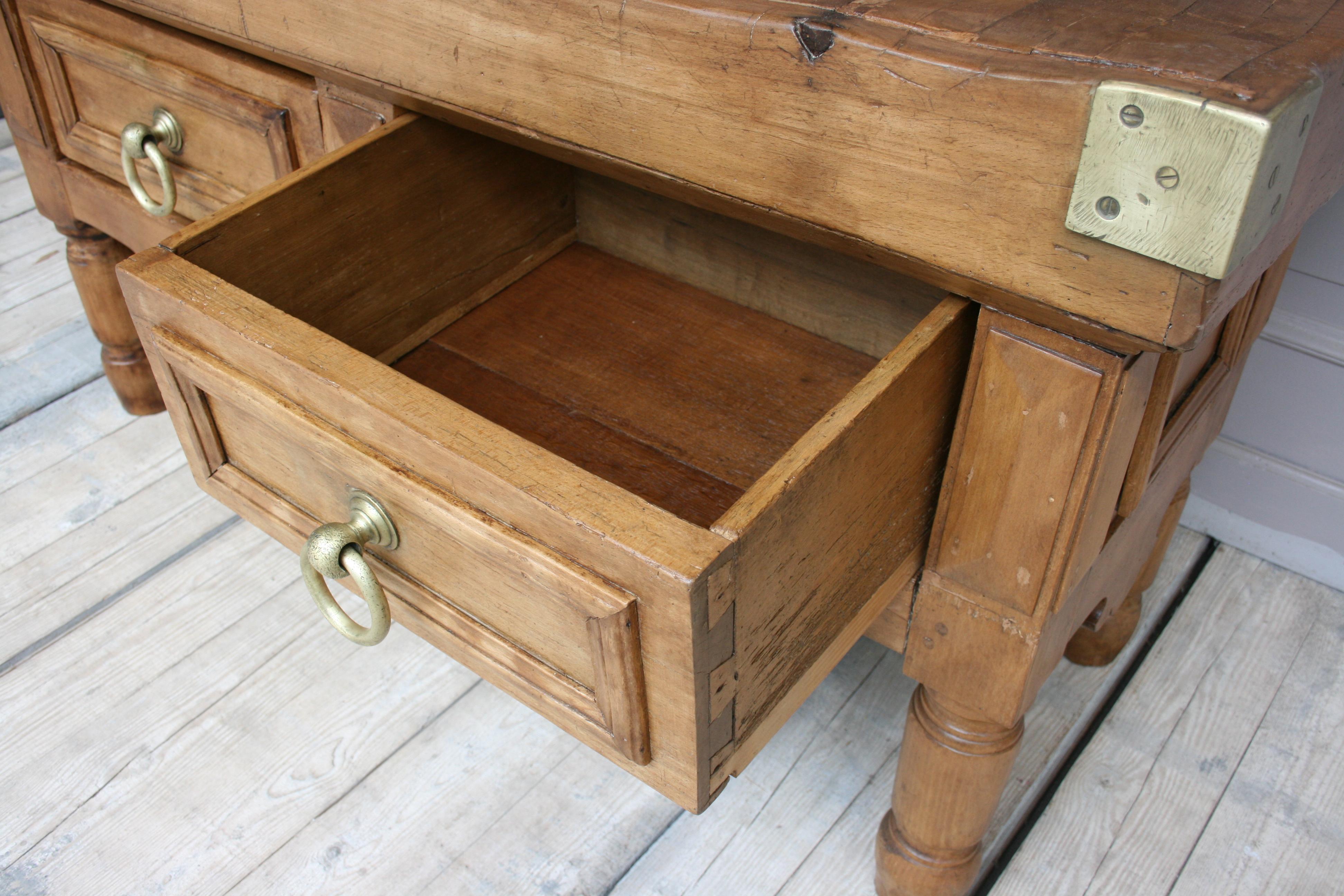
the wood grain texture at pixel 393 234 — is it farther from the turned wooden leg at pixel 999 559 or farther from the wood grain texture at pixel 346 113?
the turned wooden leg at pixel 999 559

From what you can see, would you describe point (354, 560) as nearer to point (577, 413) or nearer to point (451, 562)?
point (451, 562)

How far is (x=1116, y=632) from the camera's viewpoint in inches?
38.0

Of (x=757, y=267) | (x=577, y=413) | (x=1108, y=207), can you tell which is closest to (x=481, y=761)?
(x=577, y=413)

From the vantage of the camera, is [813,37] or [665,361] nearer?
[813,37]

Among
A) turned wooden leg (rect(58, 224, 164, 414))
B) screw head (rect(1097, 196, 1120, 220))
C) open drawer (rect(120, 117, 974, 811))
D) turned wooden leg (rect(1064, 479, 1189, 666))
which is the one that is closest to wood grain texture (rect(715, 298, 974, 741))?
open drawer (rect(120, 117, 974, 811))

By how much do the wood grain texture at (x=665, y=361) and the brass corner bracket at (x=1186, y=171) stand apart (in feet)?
0.94

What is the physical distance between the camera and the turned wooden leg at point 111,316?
110cm

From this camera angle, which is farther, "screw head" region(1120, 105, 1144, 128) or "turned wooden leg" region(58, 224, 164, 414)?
"turned wooden leg" region(58, 224, 164, 414)

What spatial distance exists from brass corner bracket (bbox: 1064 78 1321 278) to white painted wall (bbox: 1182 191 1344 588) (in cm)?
59

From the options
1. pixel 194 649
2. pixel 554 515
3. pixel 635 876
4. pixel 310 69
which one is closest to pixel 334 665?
pixel 194 649

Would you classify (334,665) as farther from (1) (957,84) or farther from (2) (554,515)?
(1) (957,84)

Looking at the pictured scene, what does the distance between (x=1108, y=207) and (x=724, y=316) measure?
398 millimetres

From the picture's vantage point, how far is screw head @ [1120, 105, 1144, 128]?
1.29 feet

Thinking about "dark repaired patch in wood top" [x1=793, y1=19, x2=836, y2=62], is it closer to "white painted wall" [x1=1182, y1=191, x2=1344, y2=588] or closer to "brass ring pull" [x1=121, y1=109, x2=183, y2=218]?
"brass ring pull" [x1=121, y1=109, x2=183, y2=218]
